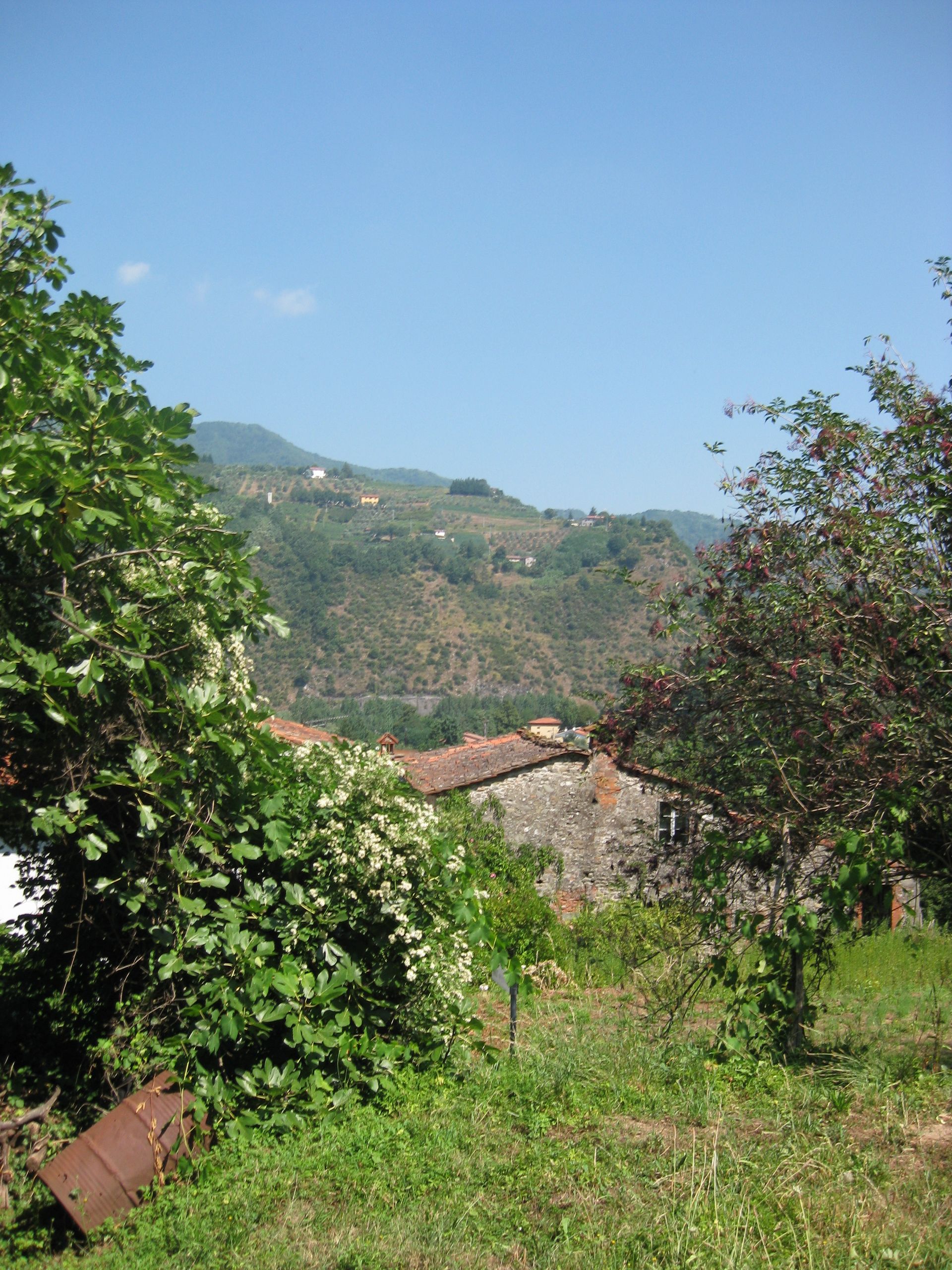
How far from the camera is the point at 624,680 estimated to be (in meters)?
8.24

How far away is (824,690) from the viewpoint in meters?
6.39

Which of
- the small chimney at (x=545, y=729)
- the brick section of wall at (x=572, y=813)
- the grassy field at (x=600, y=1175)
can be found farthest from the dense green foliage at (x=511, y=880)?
the small chimney at (x=545, y=729)

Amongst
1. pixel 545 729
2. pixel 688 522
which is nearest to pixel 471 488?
pixel 688 522

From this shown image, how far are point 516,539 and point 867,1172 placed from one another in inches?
4083

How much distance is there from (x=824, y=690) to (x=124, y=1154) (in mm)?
4839

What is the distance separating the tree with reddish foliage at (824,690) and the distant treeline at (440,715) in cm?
2990

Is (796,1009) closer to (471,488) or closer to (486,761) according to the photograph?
(486,761)

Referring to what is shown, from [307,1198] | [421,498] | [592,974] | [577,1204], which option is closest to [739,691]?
[577,1204]

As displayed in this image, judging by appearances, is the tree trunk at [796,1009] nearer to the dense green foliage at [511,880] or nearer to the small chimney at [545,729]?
the dense green foliage at [511,880]

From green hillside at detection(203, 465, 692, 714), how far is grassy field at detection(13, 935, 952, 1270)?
5394 cm

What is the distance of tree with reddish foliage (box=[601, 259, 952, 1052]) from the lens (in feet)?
18.9

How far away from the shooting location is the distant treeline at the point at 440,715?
47281mm

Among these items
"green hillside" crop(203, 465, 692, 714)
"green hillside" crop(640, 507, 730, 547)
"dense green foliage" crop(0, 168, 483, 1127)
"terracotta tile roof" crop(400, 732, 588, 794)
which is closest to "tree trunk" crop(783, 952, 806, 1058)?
"dense green foliage" crop(0, 168, 483, 1127)

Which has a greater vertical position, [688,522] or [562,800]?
→ [688,522]
